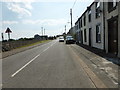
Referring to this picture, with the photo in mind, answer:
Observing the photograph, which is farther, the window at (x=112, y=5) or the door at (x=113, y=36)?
the window at (x=112, y=5)

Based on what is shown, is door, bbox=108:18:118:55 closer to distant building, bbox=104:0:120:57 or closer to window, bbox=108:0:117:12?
distant building, bbox=104:0:120:57

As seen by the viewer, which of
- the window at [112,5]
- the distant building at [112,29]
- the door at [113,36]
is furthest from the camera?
the window at [112,5]

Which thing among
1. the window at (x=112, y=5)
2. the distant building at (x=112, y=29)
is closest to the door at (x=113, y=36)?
the distant building at (x=112, y=29)

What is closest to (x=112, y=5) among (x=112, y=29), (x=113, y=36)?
(x=112, y=29)

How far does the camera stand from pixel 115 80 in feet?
21.4

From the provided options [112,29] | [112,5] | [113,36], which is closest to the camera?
[113,36]

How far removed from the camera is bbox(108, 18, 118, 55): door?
13.6 m

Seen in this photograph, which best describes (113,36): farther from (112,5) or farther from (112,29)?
(112,5)

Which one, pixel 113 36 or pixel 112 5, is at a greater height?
pixel 112 5

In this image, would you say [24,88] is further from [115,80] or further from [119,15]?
[119,15]

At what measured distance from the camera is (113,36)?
1442 cm

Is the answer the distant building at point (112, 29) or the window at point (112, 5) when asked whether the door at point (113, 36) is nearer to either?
the distant building at point (112, 29)

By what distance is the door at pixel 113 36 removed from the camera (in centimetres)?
1355

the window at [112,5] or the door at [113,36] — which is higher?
the window at [112,5]
